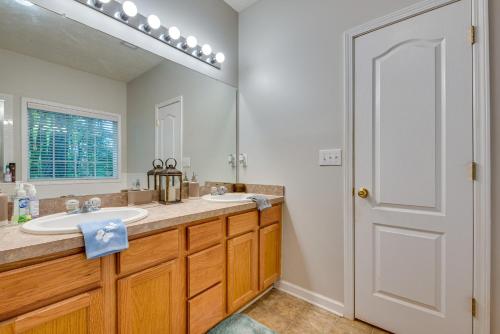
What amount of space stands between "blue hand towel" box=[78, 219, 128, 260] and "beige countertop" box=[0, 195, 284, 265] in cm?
3

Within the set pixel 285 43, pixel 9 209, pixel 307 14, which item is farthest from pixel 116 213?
pixel 307 14

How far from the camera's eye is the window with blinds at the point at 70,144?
1.22m

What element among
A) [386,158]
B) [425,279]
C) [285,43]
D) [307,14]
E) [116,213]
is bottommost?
[425,279]

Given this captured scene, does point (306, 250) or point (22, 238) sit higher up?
point (22, 238)

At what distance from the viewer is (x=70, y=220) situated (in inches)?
45.9

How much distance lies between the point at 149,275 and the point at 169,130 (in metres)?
1.08

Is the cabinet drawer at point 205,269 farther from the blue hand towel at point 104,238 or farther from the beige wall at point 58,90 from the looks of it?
the beige wall at point 58,90

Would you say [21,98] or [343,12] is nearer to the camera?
[21,98]

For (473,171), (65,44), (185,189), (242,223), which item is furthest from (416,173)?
(65,44)

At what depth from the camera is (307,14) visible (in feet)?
6.12

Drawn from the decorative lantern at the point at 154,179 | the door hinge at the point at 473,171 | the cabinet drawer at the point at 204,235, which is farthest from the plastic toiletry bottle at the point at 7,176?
the door hinge at the point at 473,171

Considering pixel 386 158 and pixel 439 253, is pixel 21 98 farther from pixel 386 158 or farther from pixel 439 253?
pixel 439 253

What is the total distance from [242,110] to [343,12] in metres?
1.11

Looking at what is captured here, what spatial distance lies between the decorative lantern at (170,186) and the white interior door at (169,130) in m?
0.15
